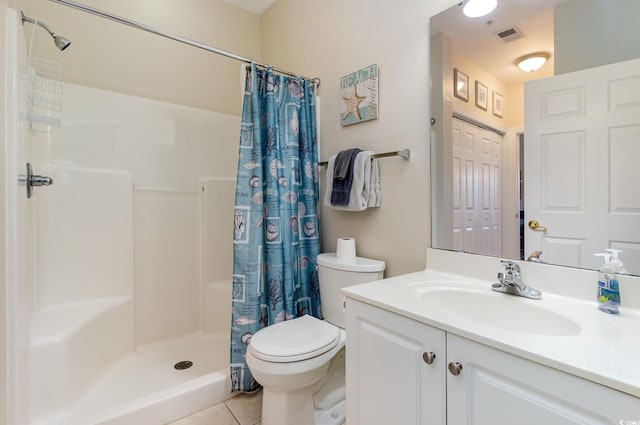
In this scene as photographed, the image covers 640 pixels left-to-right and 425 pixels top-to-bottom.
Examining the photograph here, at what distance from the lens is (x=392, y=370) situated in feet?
3.15

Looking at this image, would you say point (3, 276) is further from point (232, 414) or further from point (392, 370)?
point (392, 370)

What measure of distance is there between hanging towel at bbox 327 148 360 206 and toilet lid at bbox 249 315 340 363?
667 mm

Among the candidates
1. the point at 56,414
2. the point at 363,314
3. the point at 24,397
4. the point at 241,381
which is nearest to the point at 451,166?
the point at 363,314

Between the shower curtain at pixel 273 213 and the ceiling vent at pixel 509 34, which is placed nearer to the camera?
the ceiling vent at pixel 509 34

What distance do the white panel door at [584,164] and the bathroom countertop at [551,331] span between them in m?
0.21

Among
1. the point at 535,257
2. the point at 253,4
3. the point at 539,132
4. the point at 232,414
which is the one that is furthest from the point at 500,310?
the point at 253,4

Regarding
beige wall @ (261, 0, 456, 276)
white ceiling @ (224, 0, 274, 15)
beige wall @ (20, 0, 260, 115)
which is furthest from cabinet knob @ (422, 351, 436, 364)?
white ceiling @ (224, 0, 274, 15)

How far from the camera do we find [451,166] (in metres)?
1.40

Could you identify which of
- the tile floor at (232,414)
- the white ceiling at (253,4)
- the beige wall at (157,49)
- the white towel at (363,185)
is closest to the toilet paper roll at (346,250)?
the white towel at (363,185)

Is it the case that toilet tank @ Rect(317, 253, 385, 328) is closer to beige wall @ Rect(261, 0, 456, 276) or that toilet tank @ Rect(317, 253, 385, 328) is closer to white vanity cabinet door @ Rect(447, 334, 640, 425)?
beige wall @ Rect(261, 0, 456, 276)

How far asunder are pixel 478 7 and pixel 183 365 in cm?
255

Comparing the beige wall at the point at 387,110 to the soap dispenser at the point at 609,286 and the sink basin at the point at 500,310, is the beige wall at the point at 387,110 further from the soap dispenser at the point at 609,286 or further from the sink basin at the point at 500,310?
the soap dispenser at the point at 609,286

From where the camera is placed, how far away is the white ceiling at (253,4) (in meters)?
2.54

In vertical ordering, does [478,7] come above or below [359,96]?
above
